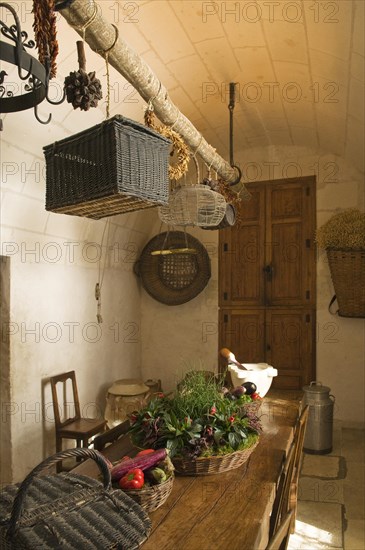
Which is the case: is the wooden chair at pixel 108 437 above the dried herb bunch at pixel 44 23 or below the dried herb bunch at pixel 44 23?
below

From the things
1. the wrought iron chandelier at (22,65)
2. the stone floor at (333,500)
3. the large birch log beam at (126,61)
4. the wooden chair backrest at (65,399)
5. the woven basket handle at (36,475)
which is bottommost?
the stone floor at (333,500)

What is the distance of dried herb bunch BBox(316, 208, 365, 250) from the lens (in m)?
4.27

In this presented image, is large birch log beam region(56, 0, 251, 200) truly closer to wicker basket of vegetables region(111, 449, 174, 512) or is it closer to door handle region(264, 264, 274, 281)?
wicker basket of vegetables region(111, 449, 174, 512)

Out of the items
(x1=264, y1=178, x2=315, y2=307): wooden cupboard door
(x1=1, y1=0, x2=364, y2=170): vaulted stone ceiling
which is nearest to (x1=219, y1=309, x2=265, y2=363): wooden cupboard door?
(x1=264, y1=178, x2=315, y2=307): wooden cupboard door

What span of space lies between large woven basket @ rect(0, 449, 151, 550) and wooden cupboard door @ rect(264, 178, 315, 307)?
3889 mm

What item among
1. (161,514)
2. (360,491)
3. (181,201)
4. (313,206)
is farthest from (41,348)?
(313,206)

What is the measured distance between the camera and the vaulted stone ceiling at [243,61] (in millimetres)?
2387

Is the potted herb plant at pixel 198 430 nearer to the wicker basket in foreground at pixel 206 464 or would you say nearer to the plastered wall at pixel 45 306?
the wicker basket in foreground at pixel 206 464

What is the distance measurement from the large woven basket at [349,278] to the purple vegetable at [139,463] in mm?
3207

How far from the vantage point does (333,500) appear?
3262 mm

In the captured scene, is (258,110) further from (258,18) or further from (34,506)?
(34,506)

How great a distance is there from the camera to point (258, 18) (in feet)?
8.17

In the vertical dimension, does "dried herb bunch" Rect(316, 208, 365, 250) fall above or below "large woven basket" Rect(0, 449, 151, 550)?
above

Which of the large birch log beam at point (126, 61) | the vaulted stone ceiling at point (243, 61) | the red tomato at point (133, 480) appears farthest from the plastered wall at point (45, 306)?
the red tomato at point (133, 480)
